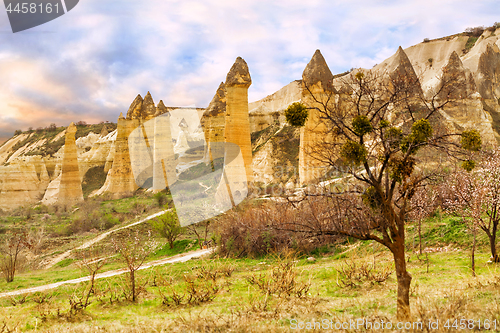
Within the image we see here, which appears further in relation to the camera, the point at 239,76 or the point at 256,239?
the point at 239,76

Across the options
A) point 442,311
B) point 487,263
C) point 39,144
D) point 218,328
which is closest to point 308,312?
point 218,328

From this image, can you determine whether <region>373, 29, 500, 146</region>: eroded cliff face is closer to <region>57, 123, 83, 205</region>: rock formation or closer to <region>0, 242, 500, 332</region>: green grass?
<region>0, 242, 500, 332</region>: green grass

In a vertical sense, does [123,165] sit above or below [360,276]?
above

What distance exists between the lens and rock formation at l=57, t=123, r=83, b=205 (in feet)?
106

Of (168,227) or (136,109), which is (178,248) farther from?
(136,109)

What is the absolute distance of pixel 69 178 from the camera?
107 feet

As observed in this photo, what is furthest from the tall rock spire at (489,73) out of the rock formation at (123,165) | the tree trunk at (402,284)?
the tree trunk at (402,284)

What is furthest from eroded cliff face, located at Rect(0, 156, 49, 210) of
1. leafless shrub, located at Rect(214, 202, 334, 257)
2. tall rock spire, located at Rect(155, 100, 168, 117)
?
leafless shrub, located at Rect(214, 202, 334, 257)

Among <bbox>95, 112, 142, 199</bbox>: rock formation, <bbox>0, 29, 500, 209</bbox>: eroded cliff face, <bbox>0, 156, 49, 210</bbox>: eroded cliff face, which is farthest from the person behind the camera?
<bbox>0, 156, 49, 210</bbox>: eroded cliff face

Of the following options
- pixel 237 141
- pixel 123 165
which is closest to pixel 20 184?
pixel 123 165

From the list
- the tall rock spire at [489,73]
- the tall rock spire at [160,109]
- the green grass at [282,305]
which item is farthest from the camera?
the tall rock spire at [160,109]

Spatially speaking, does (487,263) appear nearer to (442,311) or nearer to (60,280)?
(442,311)

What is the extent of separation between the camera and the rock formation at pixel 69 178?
32188 millimetres

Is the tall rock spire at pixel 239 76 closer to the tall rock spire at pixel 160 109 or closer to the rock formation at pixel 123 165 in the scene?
the tall rock spire at pixel 160 109
